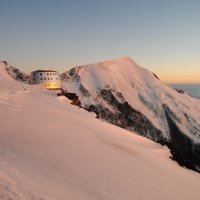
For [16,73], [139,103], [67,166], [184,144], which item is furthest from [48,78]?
[67,166]

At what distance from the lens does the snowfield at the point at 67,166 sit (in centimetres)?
1479

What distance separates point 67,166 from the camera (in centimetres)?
1938

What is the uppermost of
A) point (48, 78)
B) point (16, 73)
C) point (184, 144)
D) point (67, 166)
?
point (16, 73)

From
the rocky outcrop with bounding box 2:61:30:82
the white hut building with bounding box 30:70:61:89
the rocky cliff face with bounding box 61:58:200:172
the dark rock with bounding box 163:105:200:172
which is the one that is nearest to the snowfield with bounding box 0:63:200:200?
the white hut building with bounding box 30:70:61:89

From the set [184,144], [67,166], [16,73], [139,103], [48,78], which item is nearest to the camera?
[67,166]

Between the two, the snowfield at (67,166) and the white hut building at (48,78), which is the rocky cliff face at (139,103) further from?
the snowfield at (67,166)

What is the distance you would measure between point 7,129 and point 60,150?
13.3ft

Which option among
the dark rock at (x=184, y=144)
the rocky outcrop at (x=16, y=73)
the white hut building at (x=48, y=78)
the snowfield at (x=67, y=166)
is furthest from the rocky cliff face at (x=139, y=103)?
the snowfield at (x=67, y=166)

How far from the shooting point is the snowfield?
14.8m

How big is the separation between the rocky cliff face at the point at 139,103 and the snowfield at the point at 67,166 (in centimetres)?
9093

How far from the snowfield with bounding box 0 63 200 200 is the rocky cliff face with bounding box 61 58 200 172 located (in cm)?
9093

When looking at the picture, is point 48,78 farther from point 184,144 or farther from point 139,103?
point 184,144

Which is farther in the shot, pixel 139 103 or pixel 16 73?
pixel 16 73

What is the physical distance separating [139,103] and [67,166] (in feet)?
427
